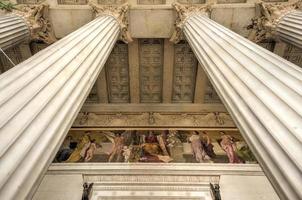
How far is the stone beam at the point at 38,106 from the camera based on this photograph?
7.02 feet

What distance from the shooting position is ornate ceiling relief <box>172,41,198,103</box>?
891cm

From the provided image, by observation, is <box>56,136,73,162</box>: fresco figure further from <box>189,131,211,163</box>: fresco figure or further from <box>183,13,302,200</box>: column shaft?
<box>183,13,302,200</box>: column shaft

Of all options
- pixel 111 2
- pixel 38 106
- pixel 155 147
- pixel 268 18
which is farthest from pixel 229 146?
pixel 38 106

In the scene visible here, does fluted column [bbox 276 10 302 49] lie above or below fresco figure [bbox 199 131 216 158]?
above

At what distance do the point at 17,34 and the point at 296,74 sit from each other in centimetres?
606

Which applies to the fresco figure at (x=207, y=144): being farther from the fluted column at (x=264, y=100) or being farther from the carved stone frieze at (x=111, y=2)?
the carved stone frieze at (x=111, y=2)

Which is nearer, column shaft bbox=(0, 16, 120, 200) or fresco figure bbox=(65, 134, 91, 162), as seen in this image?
column shaft bbox=(0, 16, 120, 200)

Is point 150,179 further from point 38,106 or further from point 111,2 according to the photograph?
point 111,2

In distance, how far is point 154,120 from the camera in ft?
28.1

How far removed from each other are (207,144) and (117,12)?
165 inches

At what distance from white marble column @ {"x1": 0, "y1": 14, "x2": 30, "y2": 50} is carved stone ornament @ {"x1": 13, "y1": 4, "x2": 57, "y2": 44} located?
0.20 metres

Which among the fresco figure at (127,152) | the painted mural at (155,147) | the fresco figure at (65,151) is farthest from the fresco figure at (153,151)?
the fresco figure at (65,151)

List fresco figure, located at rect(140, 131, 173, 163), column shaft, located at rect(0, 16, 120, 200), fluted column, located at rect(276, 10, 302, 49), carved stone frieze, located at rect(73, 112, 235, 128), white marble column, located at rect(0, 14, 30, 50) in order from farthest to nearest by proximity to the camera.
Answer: carved stone frieze, located at rect(73, 112, 235, 128)
fresco figure, located at rect(140, 131, 173, 163)
white marble column, located at rect(0, 14, 30, 50)
fluted column, located at rect(276, 10, 302, 49)
column shaft, located at rect(0, 16, 120, 200)

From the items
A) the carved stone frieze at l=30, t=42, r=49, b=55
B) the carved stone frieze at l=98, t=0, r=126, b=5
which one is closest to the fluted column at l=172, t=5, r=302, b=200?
the carved stone frieze at l=98, t=0, r=126, b=5
